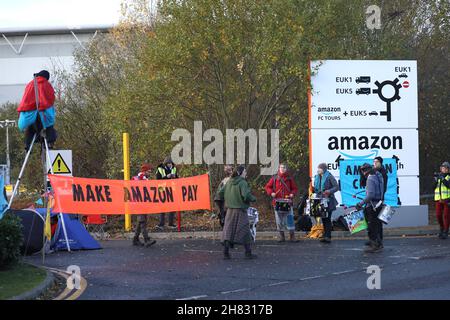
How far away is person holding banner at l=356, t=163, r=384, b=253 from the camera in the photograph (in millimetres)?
16375

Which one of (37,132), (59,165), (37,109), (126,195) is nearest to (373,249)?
(126,195)

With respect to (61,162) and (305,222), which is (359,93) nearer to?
(305,222)

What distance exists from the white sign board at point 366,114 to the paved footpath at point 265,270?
378 centimetres

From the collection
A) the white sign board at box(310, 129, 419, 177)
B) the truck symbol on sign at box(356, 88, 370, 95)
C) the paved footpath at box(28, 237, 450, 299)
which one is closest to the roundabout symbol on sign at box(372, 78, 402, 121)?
the truck symbol on sign at box(356, 88, 370, 95)

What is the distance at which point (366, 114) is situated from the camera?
73.0 ft

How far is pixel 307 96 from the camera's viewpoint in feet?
76.1

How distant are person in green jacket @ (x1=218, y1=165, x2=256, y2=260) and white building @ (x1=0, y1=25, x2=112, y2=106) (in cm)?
5436

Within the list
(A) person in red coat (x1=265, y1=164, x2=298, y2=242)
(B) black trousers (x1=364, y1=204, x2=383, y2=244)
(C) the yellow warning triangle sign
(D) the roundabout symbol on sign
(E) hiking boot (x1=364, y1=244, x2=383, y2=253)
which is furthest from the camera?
(D) the roundabout symbol on sign

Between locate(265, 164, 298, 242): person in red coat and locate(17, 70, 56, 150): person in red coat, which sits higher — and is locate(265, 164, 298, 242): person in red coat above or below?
below

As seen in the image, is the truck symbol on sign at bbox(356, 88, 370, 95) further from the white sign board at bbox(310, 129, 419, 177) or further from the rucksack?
the rucksack

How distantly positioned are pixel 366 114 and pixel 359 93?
2.06ft
